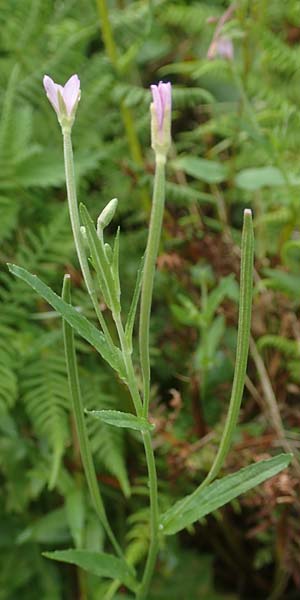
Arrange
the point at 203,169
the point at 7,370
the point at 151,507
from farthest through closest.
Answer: the point at 203,169 → the point at 7,370 → the point at 151,507

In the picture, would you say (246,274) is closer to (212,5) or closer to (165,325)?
(165,325)

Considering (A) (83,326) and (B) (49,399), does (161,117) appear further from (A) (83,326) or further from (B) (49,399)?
(B) (49,399)

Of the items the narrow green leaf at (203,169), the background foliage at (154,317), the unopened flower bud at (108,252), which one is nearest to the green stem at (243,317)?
the unopened flower bud at (108,252)

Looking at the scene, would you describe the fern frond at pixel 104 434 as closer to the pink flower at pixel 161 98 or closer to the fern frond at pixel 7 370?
the fern frond at pixel 7 370

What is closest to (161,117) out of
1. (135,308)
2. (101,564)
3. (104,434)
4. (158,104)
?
(158,104)

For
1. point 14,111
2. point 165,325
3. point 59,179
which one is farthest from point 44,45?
point 165,325

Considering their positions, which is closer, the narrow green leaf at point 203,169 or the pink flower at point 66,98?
the pink flower at point 66,98

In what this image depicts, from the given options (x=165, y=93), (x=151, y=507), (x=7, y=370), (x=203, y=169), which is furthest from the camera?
(x=203, y=169)
